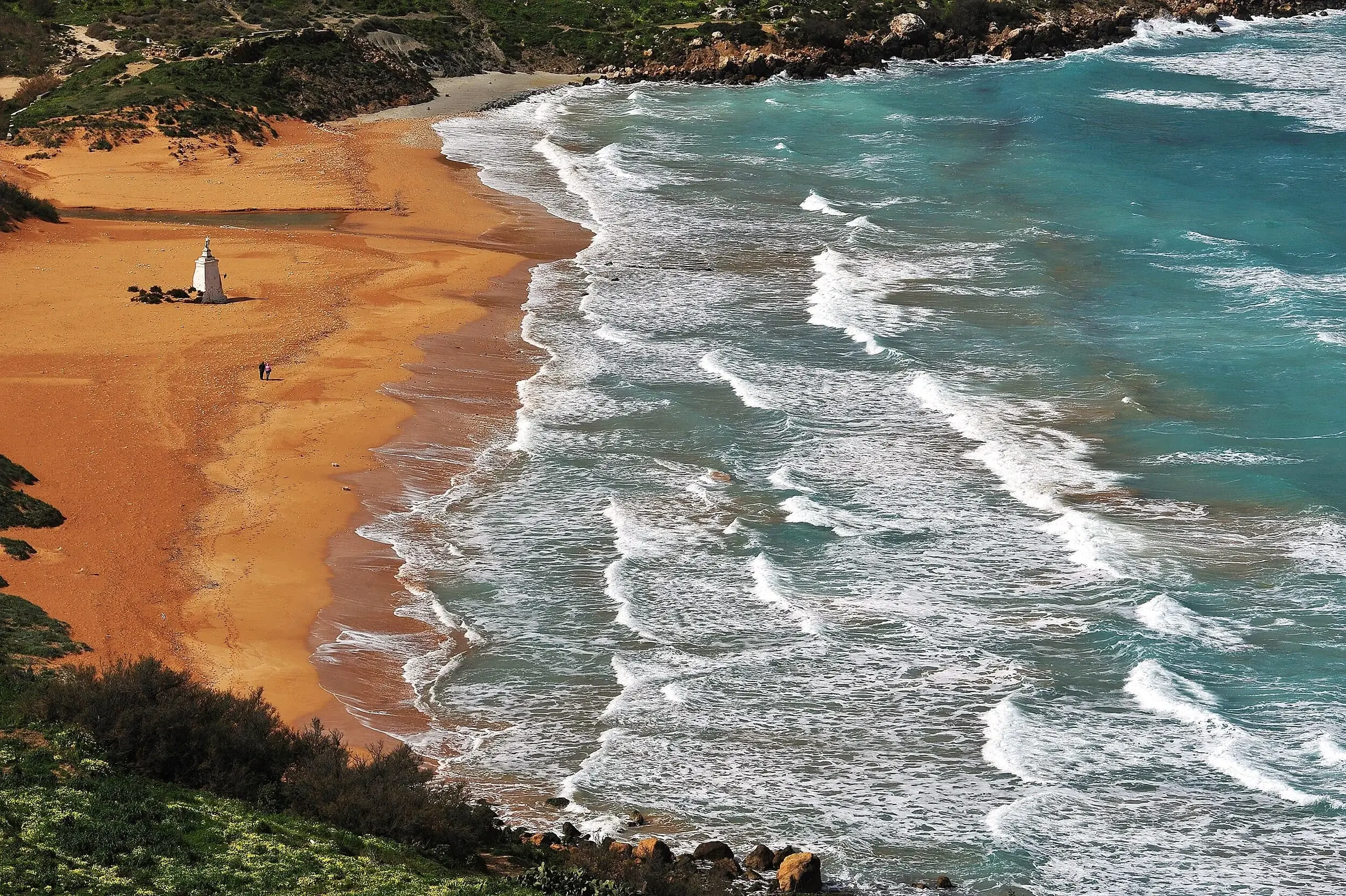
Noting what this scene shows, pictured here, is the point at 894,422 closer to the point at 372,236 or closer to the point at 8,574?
the point at 8,574

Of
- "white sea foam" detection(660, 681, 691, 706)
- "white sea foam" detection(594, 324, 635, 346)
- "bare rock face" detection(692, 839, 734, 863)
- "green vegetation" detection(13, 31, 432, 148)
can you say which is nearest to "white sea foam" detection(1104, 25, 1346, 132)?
"green vegetation" detection(13, 31, 432, 148)

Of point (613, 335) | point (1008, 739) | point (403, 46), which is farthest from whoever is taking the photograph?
point (403, 46)

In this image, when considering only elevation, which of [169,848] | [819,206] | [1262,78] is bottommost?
[169,848]

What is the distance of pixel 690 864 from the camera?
1695 centimetres

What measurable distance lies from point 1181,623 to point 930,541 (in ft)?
16.0

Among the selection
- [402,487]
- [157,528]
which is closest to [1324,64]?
[402,487]

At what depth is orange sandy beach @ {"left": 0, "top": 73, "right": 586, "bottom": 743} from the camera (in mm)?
22453

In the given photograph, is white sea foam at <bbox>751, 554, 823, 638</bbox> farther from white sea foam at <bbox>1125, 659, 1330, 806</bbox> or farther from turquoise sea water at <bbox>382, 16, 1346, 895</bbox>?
white sea foam at <bbox>1125, 659, 1330, 806</bbox>

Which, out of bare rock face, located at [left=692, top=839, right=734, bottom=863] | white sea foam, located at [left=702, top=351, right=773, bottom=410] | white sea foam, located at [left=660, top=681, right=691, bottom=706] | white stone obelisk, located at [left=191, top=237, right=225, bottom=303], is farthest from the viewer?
white stone obelisk, located at [left=191, top=237, right=225, bottom=303]

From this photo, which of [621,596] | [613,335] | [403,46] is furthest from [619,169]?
[621,596]

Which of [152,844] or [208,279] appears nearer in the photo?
[152,844]

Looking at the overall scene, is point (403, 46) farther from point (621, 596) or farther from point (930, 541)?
point (621, 596)

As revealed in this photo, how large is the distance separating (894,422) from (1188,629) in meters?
10.2

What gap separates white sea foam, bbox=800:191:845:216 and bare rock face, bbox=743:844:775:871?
3551 cm
